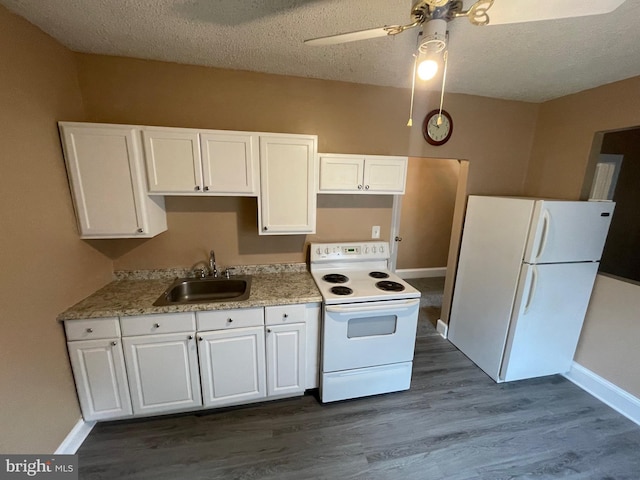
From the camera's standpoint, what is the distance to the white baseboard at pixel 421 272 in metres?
4.71

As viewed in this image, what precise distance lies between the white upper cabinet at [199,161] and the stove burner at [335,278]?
99 centimetres

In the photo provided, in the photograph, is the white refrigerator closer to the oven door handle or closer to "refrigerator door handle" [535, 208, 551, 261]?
"refrigerator door handle" [535, 208, 551, 261]

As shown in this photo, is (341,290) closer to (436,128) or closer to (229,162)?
(229,162)

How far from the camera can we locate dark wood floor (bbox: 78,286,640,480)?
1.59m

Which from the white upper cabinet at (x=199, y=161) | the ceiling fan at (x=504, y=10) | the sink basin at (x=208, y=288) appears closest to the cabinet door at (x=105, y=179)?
the white upper cabinet at (x=199, y=161)

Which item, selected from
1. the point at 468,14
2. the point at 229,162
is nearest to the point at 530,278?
the point at 468,14

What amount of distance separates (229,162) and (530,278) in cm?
250

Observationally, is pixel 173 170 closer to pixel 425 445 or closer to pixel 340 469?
pixel 340 469

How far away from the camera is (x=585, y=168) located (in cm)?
226

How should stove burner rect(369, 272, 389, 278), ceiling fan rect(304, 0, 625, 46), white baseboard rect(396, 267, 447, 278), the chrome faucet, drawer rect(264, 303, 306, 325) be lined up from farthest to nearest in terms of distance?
1. white baseboard rect(396, 267, 447, 278)
2. stove burner rect(369, 272, 389, 278)
3. the chrome faucet
4. drawer rect(264, 303, 306, 325)
5. ceiling fan rect(304, 0, 625, 46)

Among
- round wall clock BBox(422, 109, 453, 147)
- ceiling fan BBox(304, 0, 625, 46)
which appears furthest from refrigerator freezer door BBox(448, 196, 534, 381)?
ceiling fan BBox(304, 0, 625, 46)

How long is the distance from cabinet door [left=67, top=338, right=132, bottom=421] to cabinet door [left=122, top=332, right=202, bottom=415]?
55 mm

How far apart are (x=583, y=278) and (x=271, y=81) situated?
308 centimetres

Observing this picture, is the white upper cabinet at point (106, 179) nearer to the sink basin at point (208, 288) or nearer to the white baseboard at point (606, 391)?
the sink basin at point (208, 288)
